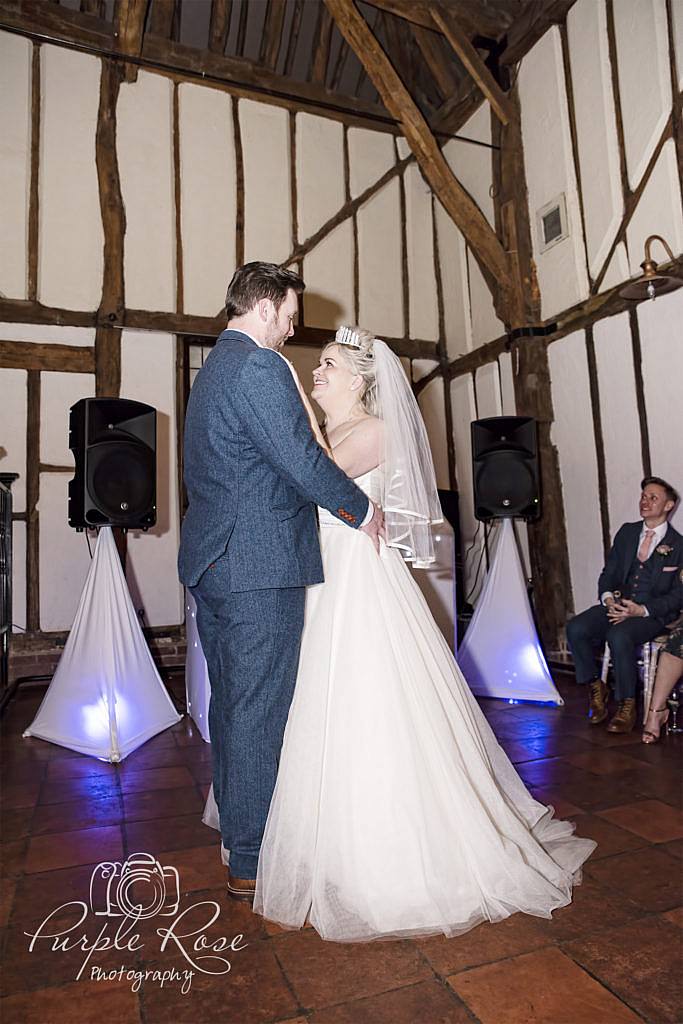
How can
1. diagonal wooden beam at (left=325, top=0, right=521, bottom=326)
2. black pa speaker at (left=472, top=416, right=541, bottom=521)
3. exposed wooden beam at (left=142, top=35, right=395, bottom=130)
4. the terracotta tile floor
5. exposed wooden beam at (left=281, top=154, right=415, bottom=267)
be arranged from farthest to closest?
exposed wooden beam at (left=281, top=154, right=415, bottom=267), exposed wooden beam at (left=142, top=35, right=395, bottom=130), diagonal wooden beam at (left=325, top=0, right=521, bottom=326), black pa speaker at (left=472, top=416, right=541, bottom=521), the terracotta tile floor

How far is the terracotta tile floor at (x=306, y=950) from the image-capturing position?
1.42 m

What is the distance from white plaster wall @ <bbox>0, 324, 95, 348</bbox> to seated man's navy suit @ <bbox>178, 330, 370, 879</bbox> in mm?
4181

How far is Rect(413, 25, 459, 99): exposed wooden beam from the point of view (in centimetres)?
616

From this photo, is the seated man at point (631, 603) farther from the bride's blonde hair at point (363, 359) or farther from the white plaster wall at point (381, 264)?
the white plaster wall at point (381, 264)

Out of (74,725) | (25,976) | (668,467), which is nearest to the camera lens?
(25,976)

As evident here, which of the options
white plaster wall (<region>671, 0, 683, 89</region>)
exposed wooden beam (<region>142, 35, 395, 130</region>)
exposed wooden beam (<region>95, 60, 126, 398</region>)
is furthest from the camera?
exposed wooden beam (<region>142, 35, 395, 130</region>)

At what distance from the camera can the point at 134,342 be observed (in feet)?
18.8

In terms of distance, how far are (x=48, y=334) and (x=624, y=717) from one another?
485 centimetres

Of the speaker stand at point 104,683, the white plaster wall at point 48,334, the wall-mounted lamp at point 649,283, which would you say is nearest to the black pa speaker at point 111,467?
the speaker stand at point 104,683

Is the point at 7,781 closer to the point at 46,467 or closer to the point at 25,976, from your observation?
the point at 25,976

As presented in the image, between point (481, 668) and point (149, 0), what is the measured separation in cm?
567

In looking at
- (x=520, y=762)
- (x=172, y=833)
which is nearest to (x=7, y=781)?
(x=172, y=833)

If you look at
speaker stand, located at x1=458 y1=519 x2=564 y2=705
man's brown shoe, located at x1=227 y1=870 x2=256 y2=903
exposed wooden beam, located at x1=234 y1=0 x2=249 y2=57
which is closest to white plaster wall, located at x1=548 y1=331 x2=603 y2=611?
A: speaker stand, located at x1=458 y1=519 x2=564 y2=705

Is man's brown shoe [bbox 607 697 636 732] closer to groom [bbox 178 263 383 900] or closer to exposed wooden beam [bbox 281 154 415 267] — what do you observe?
groom [bbox 178 263 383 900]
